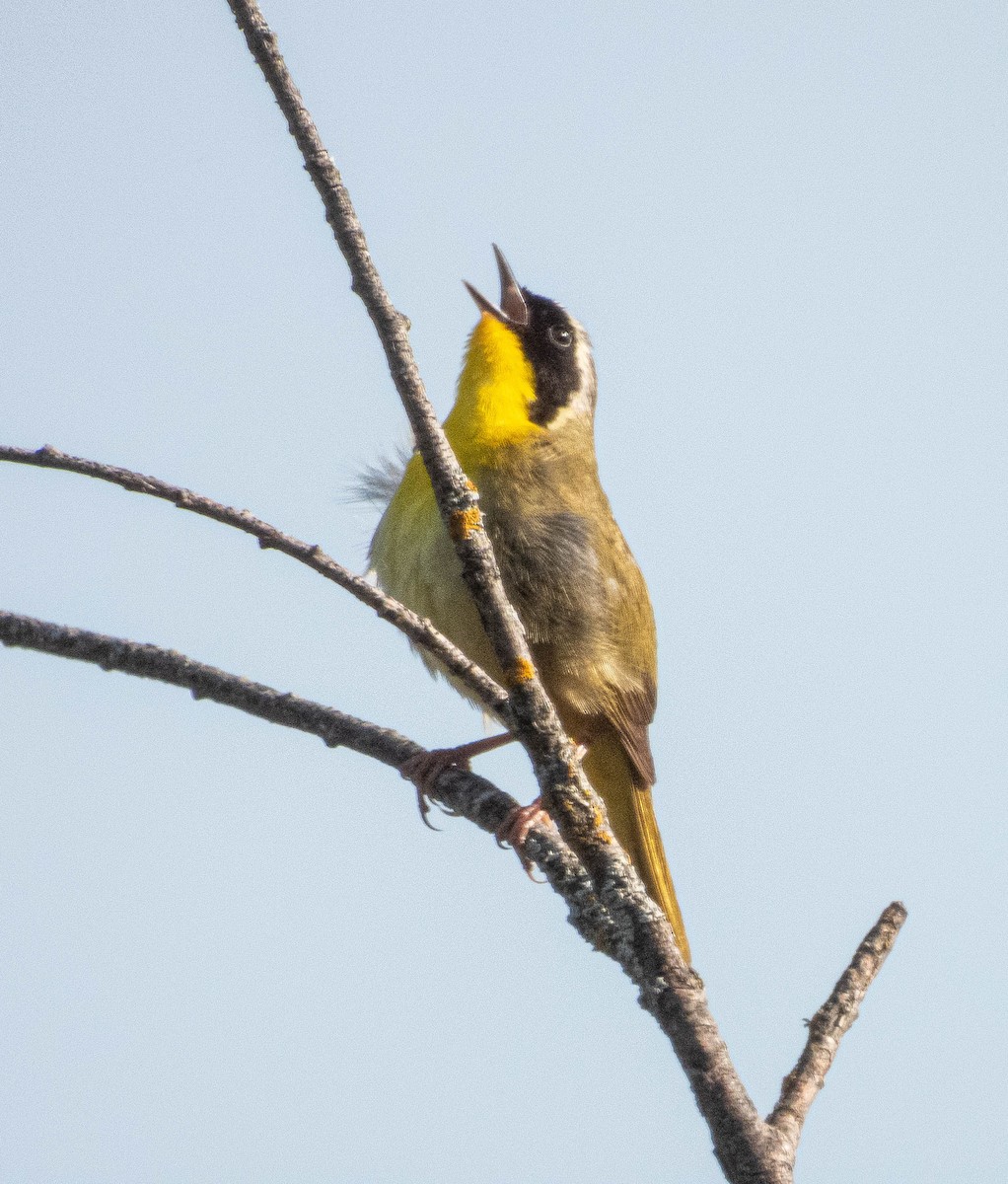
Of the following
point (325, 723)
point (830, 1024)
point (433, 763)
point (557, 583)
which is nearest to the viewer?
point (830, 1024)

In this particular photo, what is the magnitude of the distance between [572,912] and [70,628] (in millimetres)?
1086

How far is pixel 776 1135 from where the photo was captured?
1.94 metres

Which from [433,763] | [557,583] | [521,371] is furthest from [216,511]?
[521,371]

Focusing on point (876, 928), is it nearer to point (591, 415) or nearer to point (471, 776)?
point (471, 776)

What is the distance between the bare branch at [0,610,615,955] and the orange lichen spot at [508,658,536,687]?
32cm

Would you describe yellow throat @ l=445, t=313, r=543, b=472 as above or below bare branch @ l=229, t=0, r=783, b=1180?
above

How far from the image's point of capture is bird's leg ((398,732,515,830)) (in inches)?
125

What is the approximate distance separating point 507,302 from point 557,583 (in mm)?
1688

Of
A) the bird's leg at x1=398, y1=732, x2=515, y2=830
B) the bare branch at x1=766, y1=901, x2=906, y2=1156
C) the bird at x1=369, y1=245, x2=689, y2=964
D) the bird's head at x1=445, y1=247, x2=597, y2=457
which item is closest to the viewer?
the bare branch at x1=766, y1=901, x2=906, y2=1156

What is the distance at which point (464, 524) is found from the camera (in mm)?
2422

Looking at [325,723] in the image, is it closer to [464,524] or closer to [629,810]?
[464,524]

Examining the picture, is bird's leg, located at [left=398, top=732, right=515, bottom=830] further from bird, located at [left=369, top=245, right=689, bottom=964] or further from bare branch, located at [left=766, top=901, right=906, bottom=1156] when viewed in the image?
bare branch, located at [left=766, top=901, right=906, bottom=1156]

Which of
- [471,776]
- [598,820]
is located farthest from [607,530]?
[598,820]

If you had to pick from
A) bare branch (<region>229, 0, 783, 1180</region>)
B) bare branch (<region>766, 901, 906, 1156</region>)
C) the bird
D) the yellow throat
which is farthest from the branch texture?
the yellow throat
